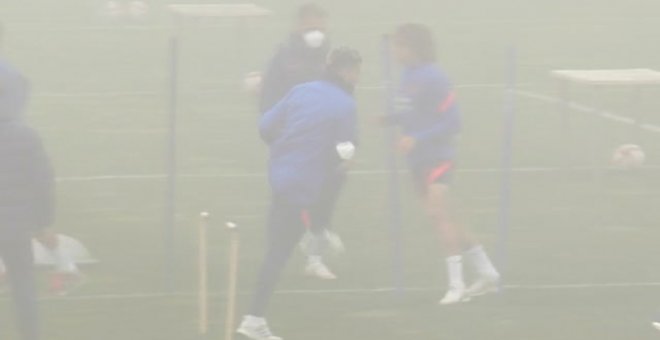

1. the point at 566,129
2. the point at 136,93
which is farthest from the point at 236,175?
the point at 136,93

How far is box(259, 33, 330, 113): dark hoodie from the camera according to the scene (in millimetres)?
15078

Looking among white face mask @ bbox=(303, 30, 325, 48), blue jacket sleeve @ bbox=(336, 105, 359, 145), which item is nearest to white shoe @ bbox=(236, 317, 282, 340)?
blue jacket sleeve @ bbox=(336, 105, 359, 145)

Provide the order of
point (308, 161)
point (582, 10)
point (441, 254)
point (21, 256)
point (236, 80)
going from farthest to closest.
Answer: point (582, 10), point (236, 80), point (441, 254), point (308, 161), point (21, 256)

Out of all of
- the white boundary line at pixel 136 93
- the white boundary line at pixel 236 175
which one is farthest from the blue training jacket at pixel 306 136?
the white boundary line at pixel 136 93

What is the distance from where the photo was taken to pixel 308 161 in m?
12.3

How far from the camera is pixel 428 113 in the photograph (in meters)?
13.3

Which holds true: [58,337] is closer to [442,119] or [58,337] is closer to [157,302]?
[157,302]

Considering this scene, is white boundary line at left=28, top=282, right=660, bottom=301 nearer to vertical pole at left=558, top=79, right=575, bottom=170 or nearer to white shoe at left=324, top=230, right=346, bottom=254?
white shoe at left=324, top=230, right=346, bottom=254

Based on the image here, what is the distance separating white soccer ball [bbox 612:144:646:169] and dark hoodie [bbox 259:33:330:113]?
5461 millimetres

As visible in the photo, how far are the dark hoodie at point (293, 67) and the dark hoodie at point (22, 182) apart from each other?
427 centimetres

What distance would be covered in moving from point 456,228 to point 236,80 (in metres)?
14.1

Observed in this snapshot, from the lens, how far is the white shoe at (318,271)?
1435 cm

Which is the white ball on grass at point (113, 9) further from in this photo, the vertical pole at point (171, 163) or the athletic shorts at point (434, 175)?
the athletic shorts at point (434, 175)

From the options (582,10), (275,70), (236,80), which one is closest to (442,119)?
(275,70)
